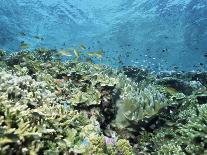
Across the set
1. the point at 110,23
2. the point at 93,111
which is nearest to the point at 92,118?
the point at 93,111

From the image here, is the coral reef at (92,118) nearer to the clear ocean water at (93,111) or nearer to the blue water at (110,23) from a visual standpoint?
the clear ocean water at (93,111)

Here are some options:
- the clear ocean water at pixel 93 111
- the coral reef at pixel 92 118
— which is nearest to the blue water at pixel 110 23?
the clear ocean water at pixel 93 111

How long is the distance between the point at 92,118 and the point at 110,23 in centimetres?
3645

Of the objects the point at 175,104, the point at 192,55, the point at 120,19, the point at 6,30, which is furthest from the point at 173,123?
the point at 192,55

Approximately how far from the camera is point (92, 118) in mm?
5953

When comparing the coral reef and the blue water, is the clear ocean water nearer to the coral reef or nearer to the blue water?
the coral reef

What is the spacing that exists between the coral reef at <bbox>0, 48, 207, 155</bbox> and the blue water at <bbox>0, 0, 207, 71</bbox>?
23.9 meters

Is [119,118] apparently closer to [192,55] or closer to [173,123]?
[173,123]

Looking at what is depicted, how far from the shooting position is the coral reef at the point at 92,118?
11.4ft

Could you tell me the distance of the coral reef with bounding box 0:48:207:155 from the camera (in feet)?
11.4

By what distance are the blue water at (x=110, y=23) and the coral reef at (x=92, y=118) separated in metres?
23.9

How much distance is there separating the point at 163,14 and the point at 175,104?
1300 inches

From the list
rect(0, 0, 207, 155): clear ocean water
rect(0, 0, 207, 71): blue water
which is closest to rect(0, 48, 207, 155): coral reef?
rect(0, 0, 207, 155): clear ocean water

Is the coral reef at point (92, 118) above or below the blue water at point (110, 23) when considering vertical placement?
below
